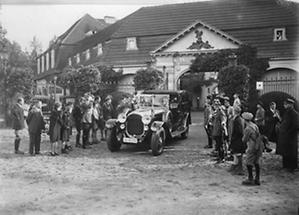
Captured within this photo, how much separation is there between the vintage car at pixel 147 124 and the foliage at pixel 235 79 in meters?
1.26

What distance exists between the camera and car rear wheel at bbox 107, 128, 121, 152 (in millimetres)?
5715

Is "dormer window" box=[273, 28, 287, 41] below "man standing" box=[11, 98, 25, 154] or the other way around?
the other way around

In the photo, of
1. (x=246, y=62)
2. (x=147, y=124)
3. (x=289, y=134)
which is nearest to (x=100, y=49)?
(x=246, y=62)

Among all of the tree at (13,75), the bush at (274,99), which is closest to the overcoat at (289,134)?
the bush at (274,99)

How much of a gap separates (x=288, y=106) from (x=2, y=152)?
9.52 feet

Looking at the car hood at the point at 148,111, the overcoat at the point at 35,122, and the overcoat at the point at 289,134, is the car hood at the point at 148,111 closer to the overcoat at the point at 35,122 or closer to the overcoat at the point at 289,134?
→ the overcoat at the point at 35,122

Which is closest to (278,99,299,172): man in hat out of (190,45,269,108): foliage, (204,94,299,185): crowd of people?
(204,94,299,185): crowd of people

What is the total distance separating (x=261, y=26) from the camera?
146 inches

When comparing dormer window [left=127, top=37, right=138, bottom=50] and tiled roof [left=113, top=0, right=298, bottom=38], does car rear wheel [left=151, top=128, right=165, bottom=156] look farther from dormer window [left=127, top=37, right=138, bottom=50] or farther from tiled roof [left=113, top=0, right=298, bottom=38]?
tiled roof [left=113, top=0, right=298, bottom=38]

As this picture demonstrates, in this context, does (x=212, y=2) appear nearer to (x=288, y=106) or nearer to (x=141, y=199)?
(x=288, y=106)

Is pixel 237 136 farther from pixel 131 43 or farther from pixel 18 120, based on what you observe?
pixel 18 120

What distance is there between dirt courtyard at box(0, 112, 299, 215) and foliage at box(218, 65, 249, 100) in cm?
94

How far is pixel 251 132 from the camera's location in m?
3.58

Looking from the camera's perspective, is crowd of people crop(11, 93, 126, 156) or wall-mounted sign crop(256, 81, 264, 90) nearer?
wall-mounted sign crop(256, 81, 264, 90)
